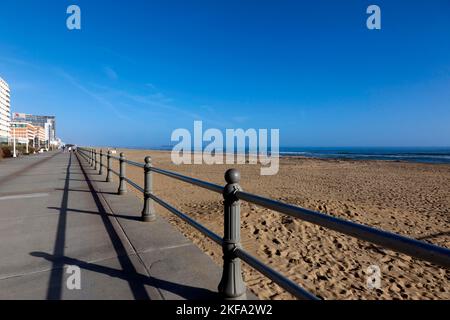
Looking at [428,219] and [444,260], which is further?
[428,219]

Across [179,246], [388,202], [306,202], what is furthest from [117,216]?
[388,202]

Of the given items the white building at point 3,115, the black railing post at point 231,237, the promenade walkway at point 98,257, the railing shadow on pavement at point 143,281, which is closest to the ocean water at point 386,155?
the promenade walkway at point 98,257

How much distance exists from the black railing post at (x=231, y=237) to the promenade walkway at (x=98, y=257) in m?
0.19

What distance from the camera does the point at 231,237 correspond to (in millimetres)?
2207

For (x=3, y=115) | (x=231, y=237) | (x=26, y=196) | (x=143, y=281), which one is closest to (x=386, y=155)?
(x=26, y=196)

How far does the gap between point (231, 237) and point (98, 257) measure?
1.76 m

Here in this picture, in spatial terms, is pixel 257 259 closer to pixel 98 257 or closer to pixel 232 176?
pixel 232 176

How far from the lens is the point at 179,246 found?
3.35 metres

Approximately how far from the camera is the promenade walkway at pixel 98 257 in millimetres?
2404

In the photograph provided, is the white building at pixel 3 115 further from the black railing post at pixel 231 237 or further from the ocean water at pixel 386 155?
the black railing post at pixel 231 237
